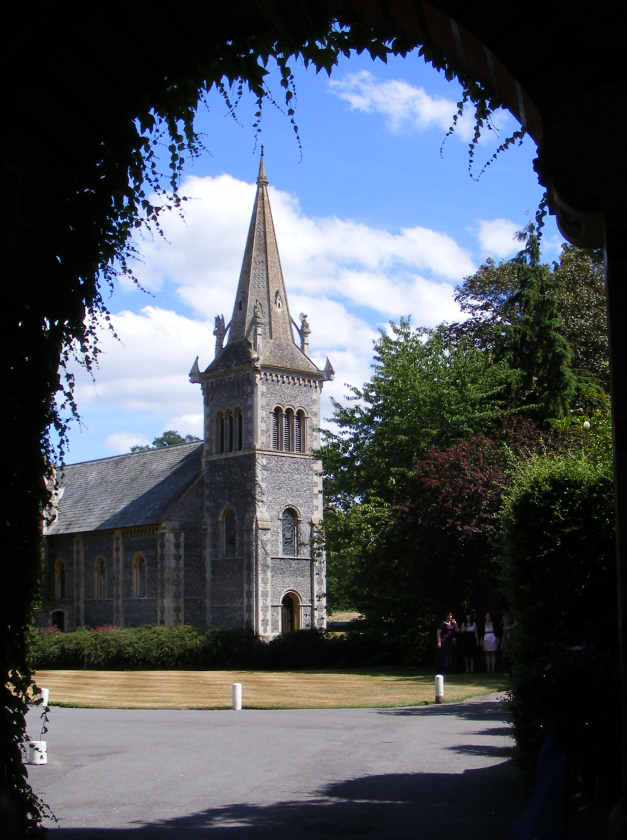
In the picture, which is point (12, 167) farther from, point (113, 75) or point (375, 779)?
point (375, 779)

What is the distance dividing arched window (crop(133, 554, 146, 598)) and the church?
58 mm

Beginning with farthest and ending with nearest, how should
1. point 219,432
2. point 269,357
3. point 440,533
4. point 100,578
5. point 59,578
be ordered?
point 59,578
point 100,578
point 219,432
point 269,357
point 440,533

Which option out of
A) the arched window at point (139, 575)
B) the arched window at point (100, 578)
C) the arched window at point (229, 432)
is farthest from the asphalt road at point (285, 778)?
the arched window at point (100, 578)

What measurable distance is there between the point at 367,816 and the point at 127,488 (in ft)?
157

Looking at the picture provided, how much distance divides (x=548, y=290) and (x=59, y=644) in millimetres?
23519

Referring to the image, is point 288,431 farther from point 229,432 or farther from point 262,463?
point 229,432

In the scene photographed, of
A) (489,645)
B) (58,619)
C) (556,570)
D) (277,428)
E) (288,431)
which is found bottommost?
(58,619)

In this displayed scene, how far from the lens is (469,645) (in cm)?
2855

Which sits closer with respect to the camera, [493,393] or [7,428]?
[7,428]

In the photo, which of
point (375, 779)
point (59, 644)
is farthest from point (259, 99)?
point (59, 644)

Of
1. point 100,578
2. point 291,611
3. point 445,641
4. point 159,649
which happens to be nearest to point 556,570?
point 445,641

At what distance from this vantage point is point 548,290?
34906mm

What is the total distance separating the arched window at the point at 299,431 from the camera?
49.0 metres

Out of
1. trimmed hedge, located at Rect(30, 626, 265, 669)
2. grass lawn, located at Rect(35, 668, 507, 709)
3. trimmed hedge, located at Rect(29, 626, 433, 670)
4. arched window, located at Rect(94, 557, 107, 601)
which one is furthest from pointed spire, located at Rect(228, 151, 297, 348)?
grass lawn, located at Rect(35, 668, 507, 709)
